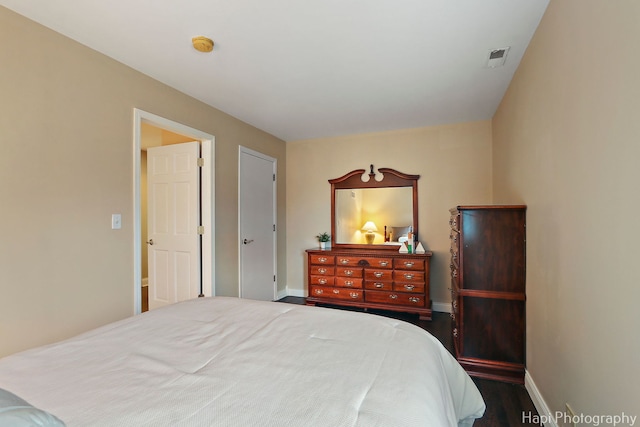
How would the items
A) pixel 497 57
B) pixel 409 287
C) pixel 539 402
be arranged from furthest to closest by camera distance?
pixel 409 287
pixel 497 57
pixel 539 402

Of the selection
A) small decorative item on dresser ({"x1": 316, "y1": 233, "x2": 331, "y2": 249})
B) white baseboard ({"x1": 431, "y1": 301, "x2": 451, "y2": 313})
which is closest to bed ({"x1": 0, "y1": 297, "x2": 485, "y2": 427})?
white baseboard ({"x1": 431, "y1": 301, "x2": 451, "y2": 313})

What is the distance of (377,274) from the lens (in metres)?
3.54

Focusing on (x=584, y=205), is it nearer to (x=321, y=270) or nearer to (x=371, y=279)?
(x=371, y=279)

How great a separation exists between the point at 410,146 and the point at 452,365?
10.1 feet

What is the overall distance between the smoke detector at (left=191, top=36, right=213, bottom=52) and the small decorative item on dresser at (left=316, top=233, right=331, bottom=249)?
2.80 meters

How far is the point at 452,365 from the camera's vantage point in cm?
131

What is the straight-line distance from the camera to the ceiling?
5.39ft

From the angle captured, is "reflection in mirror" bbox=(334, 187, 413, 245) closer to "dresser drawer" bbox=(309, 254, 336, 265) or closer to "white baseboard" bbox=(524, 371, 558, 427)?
"dresser drawer" bbox=(309, 254, 336, 265)

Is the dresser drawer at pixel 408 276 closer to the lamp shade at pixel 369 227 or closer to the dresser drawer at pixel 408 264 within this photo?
the dresser drawer at pixel 408 264

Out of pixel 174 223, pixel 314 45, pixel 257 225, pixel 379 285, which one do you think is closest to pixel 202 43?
pixel 314 45

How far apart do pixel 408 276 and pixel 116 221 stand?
2992 mm

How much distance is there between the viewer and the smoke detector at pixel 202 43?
6.19 feet

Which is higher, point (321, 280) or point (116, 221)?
point (116, 221)

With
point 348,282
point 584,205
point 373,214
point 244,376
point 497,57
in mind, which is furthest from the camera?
point 373,214
